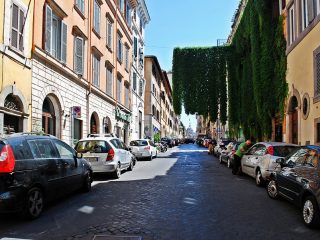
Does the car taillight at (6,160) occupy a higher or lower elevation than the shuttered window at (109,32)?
lower

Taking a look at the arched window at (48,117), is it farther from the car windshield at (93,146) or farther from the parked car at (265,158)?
the parked car at (265,158)

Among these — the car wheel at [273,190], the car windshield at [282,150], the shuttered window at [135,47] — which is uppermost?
the shuttered window at [135,47]

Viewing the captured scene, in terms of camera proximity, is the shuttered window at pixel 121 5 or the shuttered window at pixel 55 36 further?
the shuttered window at pixel 121 5

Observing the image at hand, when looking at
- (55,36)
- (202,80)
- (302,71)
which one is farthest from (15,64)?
(202,80)

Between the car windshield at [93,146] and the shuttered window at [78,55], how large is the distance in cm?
775

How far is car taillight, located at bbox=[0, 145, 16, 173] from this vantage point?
622 centimetres

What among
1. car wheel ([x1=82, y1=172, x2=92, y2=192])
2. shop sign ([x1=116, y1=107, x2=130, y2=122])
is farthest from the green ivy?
car wheel ([x1=82, y1=172, x2=92, y2=192])

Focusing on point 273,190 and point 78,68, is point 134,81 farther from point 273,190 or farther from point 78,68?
point 273,190

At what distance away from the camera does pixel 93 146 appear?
13102 millimetres

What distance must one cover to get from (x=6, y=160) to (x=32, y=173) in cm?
68

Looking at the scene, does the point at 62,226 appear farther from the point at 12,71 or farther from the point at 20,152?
the point at 12,71

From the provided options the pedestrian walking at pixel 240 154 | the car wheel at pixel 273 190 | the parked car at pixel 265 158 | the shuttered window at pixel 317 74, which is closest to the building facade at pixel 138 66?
the shuttered window at pixel 317 74

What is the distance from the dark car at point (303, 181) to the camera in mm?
6188

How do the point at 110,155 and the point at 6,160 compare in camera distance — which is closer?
the point at 6,160
